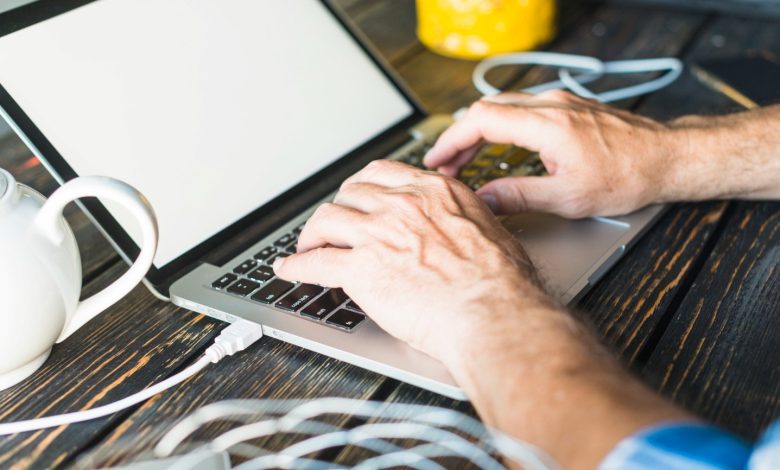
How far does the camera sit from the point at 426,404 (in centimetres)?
58

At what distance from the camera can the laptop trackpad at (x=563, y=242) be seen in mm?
695

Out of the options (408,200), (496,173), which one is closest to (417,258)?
(408,200)

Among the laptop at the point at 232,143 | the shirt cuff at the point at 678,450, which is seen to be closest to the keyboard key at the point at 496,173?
the laptop at the point at 232,143

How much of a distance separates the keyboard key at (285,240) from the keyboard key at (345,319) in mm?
139

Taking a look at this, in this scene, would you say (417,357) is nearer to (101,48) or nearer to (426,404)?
(426,404)

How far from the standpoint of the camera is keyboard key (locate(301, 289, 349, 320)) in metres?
0.65

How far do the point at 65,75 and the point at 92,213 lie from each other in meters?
0.14

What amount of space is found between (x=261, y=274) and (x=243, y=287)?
0.02 metres

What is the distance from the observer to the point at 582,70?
117 centimetres

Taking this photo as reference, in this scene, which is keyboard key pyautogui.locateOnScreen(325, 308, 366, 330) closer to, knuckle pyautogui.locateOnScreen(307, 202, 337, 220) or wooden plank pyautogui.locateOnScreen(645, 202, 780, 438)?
knuckle pyautogui.locateOnScreen(307, 202, 337, 220)

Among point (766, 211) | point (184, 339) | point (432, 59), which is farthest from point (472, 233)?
point (432, 59)

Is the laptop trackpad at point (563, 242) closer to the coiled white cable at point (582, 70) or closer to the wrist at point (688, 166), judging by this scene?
the wrist at point (688, 166)

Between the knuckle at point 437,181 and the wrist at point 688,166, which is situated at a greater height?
the knuckle at point 437,181

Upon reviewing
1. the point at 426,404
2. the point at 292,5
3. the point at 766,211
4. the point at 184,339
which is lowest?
the point at 766,211
